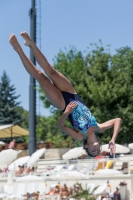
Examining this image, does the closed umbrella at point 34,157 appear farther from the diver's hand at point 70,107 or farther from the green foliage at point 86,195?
the diver's hand at point 70,107

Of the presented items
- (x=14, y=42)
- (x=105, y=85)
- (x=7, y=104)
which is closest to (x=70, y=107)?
(x=14, y=42)

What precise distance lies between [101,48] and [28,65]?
20.6 m

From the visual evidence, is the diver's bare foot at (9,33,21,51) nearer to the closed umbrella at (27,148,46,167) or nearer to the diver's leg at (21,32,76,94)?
the diver's leg at (21,32,76,94)

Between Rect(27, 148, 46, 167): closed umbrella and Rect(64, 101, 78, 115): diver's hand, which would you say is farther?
Rect(27, 148, 46, 167): closed umbrella

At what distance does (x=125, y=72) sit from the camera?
2627cm

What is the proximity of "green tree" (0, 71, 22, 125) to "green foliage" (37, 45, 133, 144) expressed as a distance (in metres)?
17.9

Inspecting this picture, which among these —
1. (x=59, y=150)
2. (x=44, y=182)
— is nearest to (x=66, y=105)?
(x=44, y=182)

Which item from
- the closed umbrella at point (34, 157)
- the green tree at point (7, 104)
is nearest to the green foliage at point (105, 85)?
the closed umbrella at point (34, 157)

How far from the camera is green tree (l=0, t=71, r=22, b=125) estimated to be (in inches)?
1781

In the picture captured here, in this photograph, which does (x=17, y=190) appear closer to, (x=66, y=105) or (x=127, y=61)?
(x=66, y=105)

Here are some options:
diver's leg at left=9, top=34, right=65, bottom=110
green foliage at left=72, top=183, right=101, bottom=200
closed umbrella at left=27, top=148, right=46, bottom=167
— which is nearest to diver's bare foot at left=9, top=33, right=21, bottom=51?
diver's leg at left=9, top=34, right=65, bottom=110

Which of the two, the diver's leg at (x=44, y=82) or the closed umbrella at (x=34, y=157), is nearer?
the diver's leg at (x=44, y=82)

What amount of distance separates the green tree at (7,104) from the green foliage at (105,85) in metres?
17.9

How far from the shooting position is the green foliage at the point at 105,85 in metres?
25.0
